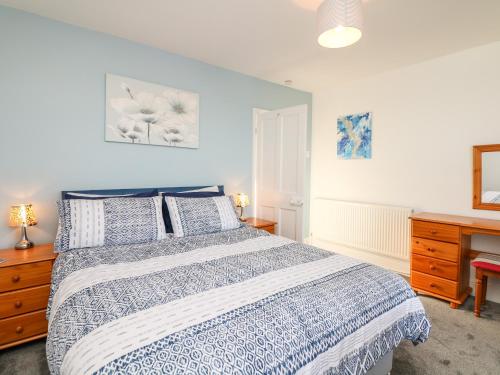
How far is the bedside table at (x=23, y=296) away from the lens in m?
1.83

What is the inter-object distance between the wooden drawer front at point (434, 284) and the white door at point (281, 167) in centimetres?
121

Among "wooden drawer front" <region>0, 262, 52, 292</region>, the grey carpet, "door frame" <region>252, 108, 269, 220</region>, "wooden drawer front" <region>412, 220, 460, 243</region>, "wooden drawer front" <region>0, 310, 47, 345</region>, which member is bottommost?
the grey carpet

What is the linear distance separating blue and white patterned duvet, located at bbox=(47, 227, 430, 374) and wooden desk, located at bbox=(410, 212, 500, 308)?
127 centimetres

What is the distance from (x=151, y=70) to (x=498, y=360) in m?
3.62

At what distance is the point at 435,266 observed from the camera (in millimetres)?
2631

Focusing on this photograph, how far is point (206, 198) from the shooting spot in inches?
103

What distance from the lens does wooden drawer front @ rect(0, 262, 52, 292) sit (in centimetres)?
182

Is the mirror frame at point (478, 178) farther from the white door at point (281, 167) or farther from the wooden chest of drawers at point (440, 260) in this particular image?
the white door at point (281, 167)

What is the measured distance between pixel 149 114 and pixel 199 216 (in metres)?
1.17

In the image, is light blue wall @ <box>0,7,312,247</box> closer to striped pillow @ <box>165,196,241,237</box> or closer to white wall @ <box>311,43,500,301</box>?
striped pillow @ <box>165,196,241,237</box>

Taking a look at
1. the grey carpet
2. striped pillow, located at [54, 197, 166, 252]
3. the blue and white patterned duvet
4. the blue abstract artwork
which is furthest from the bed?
the blue abstract artwork

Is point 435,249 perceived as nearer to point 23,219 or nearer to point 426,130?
point 426,130

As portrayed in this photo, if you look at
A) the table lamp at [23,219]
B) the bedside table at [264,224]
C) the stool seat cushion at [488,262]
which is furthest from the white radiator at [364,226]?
the table lamp at [23,219]

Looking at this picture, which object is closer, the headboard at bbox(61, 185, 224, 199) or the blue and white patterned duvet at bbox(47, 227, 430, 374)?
the blue and white patterned duvet at bbox(47, 227, 430, 374)
